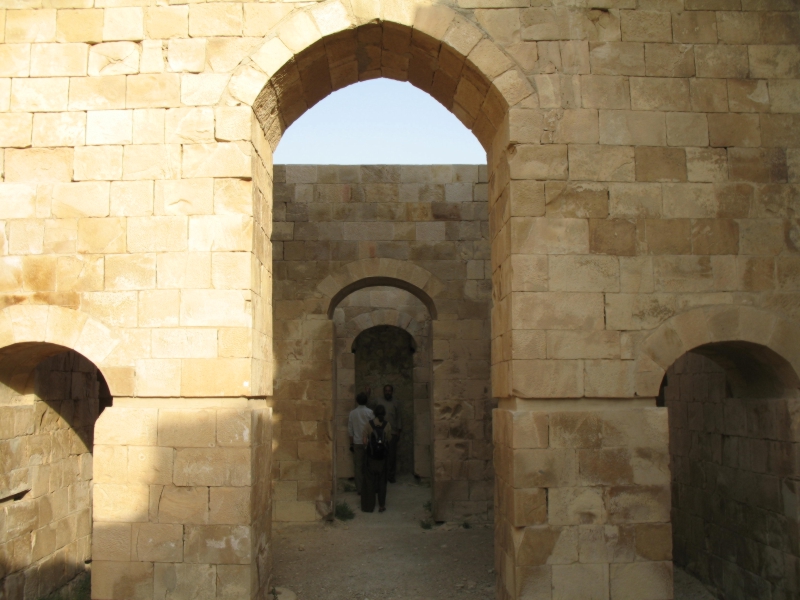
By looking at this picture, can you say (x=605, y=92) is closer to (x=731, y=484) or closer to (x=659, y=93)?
(x=659, y=93)

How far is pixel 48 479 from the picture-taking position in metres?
6.12

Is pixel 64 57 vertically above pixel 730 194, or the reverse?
pixel 64 57

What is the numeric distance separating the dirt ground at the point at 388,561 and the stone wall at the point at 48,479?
202cm

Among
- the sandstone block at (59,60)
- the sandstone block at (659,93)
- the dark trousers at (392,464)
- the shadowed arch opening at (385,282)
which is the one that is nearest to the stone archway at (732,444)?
the sandstone block at (659,93)

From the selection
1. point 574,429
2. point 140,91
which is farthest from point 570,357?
point 140,91

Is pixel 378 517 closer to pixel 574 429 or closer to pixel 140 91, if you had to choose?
pixel 574 429

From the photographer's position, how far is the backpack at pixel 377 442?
9766mm

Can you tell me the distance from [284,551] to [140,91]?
17.4 feet

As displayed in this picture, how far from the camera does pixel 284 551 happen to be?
26.1 feet

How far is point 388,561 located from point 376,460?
2.42m

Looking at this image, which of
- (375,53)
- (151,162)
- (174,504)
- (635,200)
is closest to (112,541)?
(174,504)

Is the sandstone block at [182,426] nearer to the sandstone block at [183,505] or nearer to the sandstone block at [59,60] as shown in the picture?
the sandstone block at [183,505]

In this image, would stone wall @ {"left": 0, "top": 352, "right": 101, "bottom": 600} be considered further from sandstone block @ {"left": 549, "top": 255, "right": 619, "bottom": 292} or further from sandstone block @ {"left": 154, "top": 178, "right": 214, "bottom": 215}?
sandstone block @ {"left": 549, "top": 255, "right": 619, "bottom": 292}

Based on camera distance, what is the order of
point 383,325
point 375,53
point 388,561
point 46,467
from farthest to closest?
point 383,325 < point 388,561 < point 46,467 < point 375,53
